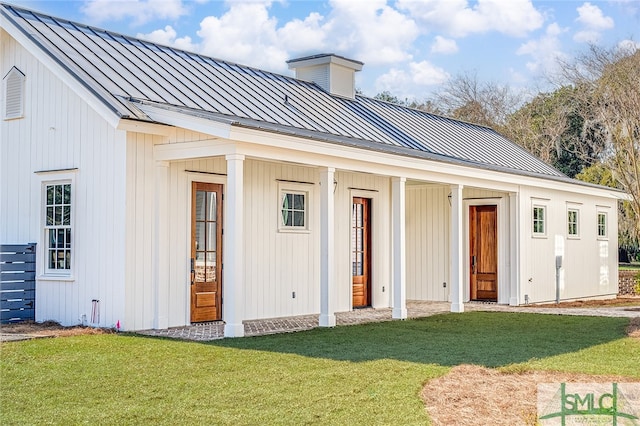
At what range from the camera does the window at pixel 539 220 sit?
18188 mm

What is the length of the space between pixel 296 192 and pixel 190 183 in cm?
248

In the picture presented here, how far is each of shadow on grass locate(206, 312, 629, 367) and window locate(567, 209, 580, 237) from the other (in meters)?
6.18

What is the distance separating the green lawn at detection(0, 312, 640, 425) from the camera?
602 centimetres

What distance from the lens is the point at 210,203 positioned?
12.5 meters

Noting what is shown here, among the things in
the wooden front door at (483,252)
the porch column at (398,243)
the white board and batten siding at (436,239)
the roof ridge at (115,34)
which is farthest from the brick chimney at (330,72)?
the porch column at (398,243)

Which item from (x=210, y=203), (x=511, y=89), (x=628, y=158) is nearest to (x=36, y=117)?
(x=210, y=203)

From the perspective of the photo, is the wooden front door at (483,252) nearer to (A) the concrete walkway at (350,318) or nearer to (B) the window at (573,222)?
(A) the concrete walkway at (350,318)

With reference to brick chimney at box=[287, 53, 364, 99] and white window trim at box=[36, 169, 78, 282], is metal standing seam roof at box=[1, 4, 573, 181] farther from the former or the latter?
white window trim at box=[36, 169, 78, 282]

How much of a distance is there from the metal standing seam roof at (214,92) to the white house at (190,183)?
0.15ft

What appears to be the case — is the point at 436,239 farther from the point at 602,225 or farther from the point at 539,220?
the point at 602,225

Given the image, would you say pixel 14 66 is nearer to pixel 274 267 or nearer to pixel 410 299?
pixel 274 267

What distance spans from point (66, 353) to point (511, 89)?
116 feet

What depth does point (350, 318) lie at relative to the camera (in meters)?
13.7

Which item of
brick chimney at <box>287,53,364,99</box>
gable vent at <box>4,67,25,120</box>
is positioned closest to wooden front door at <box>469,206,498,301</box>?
brick chimney at <box>287,53,364,99</box>
